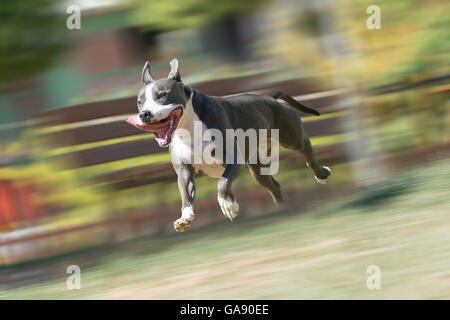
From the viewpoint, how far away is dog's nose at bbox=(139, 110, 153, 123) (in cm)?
331

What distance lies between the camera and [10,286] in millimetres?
6102

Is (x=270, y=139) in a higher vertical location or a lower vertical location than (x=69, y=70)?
lower

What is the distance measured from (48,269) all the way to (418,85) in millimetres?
3986

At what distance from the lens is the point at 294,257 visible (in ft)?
16.9

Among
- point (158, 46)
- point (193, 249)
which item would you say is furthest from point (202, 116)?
point (158, 46)

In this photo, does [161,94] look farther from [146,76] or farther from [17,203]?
[17,203]

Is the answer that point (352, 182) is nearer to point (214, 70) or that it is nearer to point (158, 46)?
point (214, 70)

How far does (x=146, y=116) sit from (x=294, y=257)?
2203 mm

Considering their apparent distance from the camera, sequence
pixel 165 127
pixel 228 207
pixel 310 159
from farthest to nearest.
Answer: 1. pixel 310 159
2. pixel 228 207
3. pixel 165 127

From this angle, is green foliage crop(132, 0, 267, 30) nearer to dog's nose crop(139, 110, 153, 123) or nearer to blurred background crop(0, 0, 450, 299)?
blurred background crop(0, 0, 450, 299)

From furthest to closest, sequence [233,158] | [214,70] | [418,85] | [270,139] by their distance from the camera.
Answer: [418,85] → [214,70] → [270,139] → [233,158]
